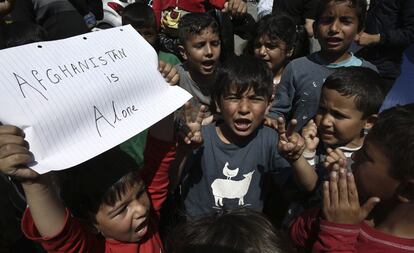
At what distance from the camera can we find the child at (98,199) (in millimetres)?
1013

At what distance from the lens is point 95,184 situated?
1337 millimetres

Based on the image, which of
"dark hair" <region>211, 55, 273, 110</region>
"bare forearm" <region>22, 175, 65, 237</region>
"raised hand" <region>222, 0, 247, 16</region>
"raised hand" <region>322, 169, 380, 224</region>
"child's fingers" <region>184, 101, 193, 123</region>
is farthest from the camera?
"raised hand" <region>222, 0, 247, 16</region>

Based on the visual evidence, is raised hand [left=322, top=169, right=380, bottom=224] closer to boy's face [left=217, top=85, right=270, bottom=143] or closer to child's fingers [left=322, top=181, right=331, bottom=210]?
child's fingers [left=322, top=181, right=331, bottom=210]

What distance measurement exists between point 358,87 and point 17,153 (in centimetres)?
152

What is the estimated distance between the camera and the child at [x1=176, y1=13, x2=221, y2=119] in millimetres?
2742

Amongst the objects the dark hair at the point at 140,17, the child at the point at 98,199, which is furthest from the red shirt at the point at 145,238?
the dark hair at the point at 140,17

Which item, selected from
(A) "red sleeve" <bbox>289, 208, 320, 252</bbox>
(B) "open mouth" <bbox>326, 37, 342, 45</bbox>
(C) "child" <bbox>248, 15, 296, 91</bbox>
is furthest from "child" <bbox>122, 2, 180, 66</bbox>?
(A) "red sleeve" <bbox>289, 208, 320, 252</bbox>

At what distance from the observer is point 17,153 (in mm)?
958

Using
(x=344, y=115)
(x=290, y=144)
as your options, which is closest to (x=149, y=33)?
(x=344, y=115)

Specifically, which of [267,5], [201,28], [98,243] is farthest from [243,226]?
[267,5]

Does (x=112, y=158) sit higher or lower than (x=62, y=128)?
lower

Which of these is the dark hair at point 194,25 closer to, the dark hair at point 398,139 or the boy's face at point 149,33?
the boy's face at point 149,33

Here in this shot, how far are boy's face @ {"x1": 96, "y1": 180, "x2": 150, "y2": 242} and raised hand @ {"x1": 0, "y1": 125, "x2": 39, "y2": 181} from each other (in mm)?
417

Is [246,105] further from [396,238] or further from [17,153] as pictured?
[17,153]
